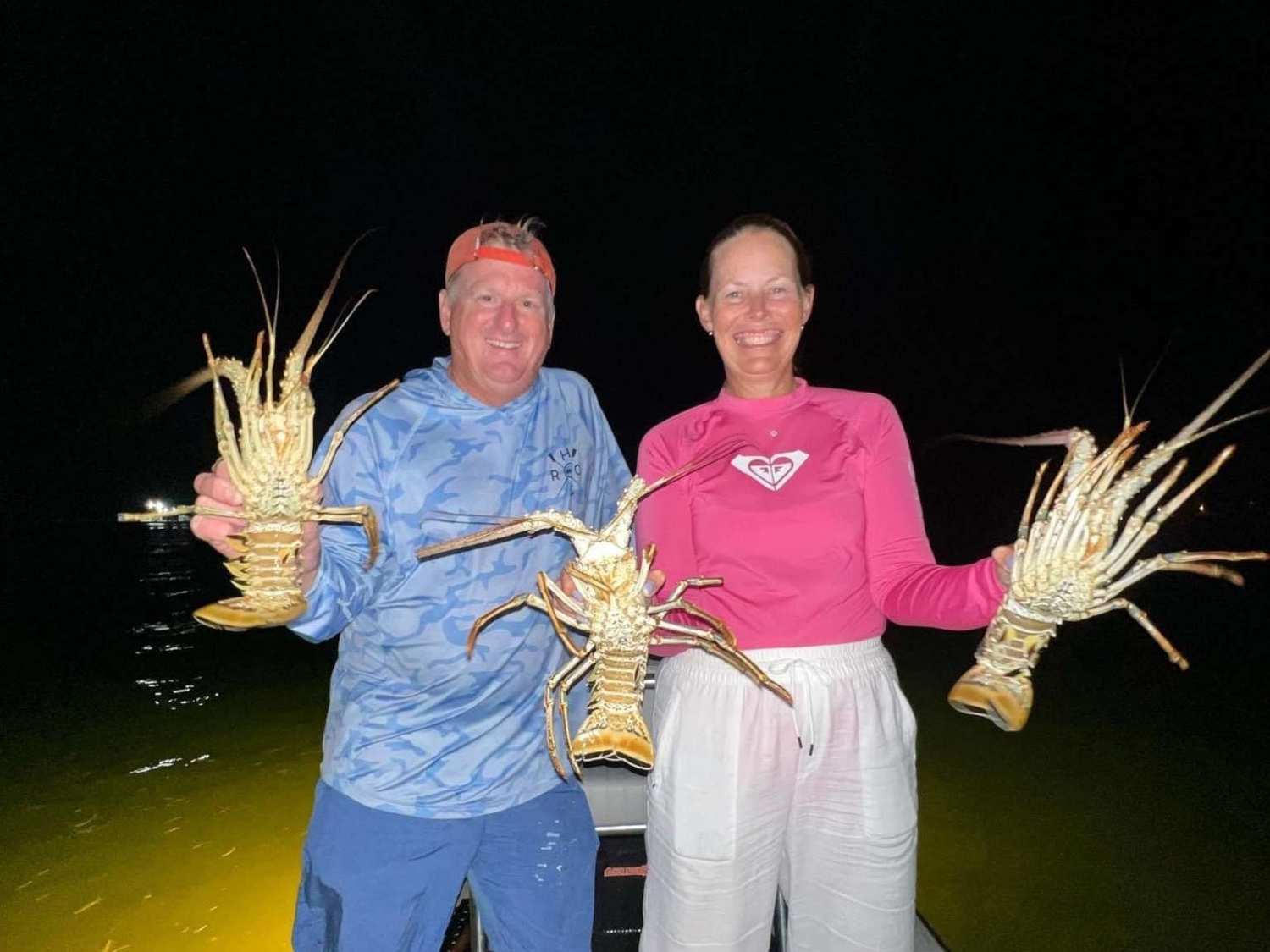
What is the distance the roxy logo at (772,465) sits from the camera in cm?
231

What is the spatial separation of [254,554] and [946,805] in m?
6.27

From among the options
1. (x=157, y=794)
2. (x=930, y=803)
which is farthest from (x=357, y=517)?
(x=930, y=803)

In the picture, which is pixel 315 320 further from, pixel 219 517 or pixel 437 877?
pixel 437 877

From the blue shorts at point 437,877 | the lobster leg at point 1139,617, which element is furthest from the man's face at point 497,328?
the lobster leg at point 1139,617

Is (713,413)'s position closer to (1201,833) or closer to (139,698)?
(1201,833)

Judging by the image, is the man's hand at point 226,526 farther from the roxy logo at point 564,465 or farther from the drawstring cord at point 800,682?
the drawstring cord at point 800,682

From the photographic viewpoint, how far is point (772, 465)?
91.8 inches

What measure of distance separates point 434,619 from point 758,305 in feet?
4.92

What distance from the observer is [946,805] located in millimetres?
6406

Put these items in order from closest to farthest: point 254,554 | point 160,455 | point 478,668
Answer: point 254,554 < point 478,668 < point 160,455

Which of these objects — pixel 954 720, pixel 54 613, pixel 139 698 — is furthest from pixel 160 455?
pixel 954 720

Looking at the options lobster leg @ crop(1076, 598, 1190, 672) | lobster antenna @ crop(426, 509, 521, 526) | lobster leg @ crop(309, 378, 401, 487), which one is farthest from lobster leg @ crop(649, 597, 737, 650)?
lobster leg @ crop(309, 378, 401, 487)

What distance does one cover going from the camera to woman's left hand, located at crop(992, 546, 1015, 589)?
2096 millimetres

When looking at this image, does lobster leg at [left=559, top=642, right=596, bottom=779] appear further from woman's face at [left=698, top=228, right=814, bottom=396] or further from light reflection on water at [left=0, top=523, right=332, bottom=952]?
light reflection on water at [left=0, top=523, right=332, bottom=952]
